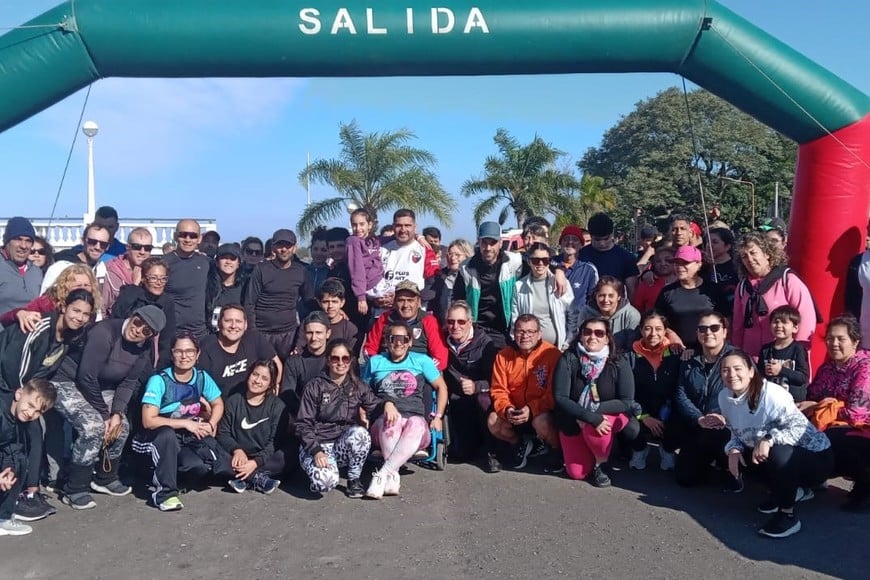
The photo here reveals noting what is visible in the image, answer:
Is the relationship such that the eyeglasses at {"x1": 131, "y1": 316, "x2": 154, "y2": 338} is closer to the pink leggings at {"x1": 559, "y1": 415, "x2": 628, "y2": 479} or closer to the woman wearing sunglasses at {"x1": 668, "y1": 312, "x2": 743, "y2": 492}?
the pink leggings at {"x1": 559, "y1": 415, "x2": 628, "y2": 479}

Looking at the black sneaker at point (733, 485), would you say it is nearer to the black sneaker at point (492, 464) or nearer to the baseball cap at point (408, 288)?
the black sneaker at point (492, 464)

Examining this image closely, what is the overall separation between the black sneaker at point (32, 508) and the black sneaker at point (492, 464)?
3048mm

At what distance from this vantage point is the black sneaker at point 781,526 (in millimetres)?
4559

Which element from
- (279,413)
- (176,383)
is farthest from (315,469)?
(176,383)

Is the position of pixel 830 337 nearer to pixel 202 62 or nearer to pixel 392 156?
pixel 202 62

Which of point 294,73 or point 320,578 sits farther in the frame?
point 294,73

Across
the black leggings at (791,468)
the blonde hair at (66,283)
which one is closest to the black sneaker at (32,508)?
the blonde hair at (66,283)

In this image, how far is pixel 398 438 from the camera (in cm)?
553

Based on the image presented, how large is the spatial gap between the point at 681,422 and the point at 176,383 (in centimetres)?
366

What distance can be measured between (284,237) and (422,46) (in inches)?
89.4

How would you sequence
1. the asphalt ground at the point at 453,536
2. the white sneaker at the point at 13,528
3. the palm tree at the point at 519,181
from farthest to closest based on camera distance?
the palm tree at the point at 519,181 → the white sneaker at the point at 13,528 → the asphalt ground at the point at 453,536

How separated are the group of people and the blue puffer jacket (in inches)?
0.6

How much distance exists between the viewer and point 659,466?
599cm

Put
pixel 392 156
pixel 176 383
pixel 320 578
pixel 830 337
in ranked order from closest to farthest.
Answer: pixel 320 578 < pixel 830 337 < pixel 176 383 < pixel 392 156
